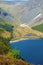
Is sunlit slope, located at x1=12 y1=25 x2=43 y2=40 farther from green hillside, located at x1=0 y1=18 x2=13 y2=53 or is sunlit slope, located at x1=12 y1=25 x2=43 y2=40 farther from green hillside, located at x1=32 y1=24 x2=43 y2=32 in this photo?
green hillside, located at x1=0 y1=18 x2=13 y2=53

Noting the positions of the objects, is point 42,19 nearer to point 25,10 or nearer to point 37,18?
point 37,18

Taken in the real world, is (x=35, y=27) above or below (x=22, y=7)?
below

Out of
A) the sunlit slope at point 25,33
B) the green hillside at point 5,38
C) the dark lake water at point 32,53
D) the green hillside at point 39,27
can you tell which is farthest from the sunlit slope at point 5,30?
the green hillside at point 39,27

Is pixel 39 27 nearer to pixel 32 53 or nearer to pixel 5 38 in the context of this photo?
pixel 5 38

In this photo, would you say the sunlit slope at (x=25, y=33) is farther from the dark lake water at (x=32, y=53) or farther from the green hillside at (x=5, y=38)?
the dark lake water at (x=32, y=53)

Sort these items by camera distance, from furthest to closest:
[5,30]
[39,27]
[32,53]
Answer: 1. [39,27]
2. [5,30]
3. [32,53]

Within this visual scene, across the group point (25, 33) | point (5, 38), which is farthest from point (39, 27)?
point (5, 38)

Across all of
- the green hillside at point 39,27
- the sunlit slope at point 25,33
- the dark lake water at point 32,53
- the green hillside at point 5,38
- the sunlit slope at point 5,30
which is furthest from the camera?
the green hillside at point 39,27

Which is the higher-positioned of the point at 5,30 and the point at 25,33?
the point at 25,33

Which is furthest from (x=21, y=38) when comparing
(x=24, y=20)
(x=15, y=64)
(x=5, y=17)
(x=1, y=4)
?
(x=15, y=64)

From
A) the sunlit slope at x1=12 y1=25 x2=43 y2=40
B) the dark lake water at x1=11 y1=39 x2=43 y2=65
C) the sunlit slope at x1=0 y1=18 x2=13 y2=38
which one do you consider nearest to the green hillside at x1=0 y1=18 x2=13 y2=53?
the sunlit slope at x1=0 y1=18 x2=13 y2=38

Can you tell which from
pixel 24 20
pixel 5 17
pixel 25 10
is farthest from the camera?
pixel 25 10
